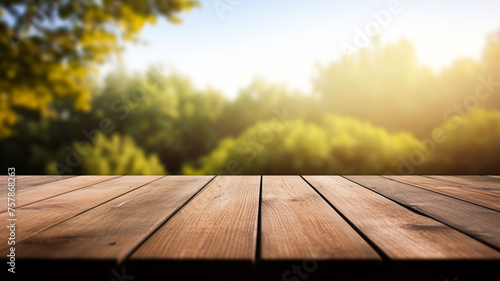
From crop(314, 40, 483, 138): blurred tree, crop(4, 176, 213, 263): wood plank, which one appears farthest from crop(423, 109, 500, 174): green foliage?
crop(4, 176, 213, 263): wood plank

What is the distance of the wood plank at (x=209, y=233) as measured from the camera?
52cm

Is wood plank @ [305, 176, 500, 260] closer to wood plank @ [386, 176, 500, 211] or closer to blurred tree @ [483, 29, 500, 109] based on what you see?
wood plank @ [386, 176, 500, 211]

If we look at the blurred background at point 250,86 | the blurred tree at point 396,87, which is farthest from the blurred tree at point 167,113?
the blurred tree at point 396,87

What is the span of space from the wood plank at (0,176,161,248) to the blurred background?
2.35 metres

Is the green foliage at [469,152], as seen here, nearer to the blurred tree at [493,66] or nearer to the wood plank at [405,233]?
the blurred tree at [493,66]

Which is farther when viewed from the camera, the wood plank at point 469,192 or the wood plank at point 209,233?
the wood plank at point 469,192

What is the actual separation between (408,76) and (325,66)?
4.64 ft

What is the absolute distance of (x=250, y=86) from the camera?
5.27 m

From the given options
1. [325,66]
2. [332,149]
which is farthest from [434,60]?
[332,149]

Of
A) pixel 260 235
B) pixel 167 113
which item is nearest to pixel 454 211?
pixel 260 235

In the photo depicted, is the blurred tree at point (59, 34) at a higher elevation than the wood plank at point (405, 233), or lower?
higher

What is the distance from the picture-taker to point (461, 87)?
16.2ft

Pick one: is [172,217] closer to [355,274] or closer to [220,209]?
[220,209]

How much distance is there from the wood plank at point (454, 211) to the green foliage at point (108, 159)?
4.28 m
